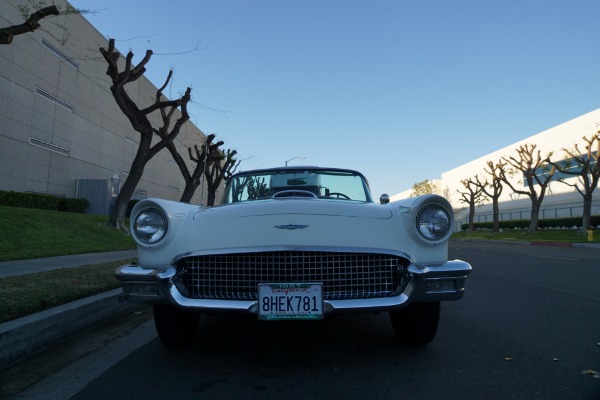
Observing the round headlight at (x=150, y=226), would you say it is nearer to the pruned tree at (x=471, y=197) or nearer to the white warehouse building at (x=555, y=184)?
the white warehouse building at (x=555, y=184)

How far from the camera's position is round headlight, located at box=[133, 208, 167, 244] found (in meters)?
2.94

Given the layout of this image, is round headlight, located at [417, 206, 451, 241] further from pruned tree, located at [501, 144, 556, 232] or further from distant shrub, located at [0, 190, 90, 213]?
pruned tree, located at [501, 144, 556, 232]

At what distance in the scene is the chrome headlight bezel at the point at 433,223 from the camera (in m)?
2.84

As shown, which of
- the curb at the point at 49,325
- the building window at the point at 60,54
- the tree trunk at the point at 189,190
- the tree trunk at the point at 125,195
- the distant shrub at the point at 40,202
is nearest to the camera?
the curb at the point at 49,325

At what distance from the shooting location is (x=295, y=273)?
2654mm

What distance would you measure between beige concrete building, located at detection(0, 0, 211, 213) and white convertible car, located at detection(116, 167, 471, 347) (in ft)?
48.1

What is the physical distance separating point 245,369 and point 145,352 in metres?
0.92

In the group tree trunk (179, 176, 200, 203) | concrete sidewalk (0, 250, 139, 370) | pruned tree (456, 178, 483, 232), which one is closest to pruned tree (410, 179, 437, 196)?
pruned tree (456, 178, 483, 232)

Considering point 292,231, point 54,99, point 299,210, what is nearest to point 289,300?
point 292,231

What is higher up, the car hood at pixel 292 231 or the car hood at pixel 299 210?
the car hood at pixel 299 210

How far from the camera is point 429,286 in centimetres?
267

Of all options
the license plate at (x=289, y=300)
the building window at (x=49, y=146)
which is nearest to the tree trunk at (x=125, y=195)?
the building window at (x=49, y=146)

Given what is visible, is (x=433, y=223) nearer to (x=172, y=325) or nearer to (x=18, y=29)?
(x=172, y=325)

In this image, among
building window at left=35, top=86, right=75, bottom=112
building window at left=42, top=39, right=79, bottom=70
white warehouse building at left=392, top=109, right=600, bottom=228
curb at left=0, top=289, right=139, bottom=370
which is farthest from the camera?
white warehouse building at left=392, top=109, right=600, bottom=228
